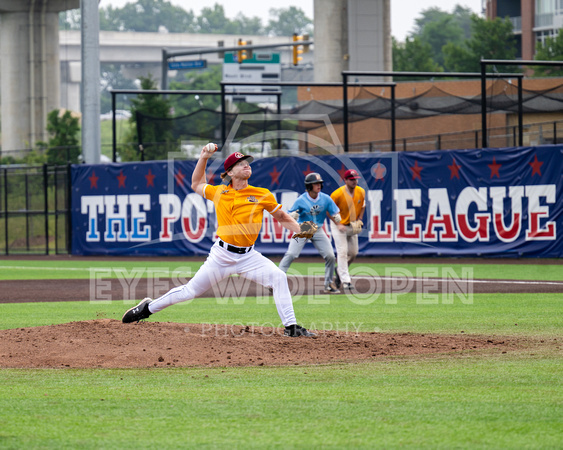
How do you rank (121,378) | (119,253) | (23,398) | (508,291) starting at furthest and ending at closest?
(119,253) → (508,291) → (121,378) → (23,398)

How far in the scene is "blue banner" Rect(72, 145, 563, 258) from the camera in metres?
19.8

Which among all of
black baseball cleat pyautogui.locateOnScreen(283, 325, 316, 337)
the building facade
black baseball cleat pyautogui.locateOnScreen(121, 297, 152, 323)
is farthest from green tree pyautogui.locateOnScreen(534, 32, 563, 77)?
black baseball cleat pyautogui.locateOnScreen(121, 297, 152, 323)

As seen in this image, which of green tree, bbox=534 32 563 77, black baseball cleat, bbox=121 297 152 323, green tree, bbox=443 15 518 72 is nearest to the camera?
black baseball cleat, bbox=121 297 152 323

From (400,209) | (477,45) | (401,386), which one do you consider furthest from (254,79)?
(401,386)

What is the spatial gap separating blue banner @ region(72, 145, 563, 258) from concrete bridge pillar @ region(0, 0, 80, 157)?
30.5 m

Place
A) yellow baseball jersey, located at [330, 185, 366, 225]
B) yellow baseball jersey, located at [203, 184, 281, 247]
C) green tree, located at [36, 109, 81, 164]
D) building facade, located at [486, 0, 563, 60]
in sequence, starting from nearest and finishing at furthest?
yellow baseball jersey, located at [203, 184, 281, 247]
yellow baseball jersey, located at [330, 185, 366, 225]
green tree, located at [36, 109, 81, 164]
building facade, located at [486, 0, 563, 60]

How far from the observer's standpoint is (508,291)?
45.9 ft

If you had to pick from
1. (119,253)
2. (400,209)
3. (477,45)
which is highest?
(477,45)

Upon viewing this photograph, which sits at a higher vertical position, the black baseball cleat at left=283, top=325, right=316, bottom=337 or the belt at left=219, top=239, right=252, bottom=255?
the belt at left=219, top=239, right=252, bottom=255

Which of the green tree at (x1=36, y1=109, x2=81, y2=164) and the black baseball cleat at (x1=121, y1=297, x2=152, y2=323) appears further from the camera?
the green tree at (x1=36, y1=109, x2=81, y2=164)

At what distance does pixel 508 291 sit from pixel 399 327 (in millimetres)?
4845

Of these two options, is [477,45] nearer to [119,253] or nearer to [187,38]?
[119,253]

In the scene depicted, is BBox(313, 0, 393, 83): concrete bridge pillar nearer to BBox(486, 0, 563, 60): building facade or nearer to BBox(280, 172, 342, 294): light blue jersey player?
BBox(486, 0, 563, 60): building facade

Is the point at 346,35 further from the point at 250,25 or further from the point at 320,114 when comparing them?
the point at 250,25
